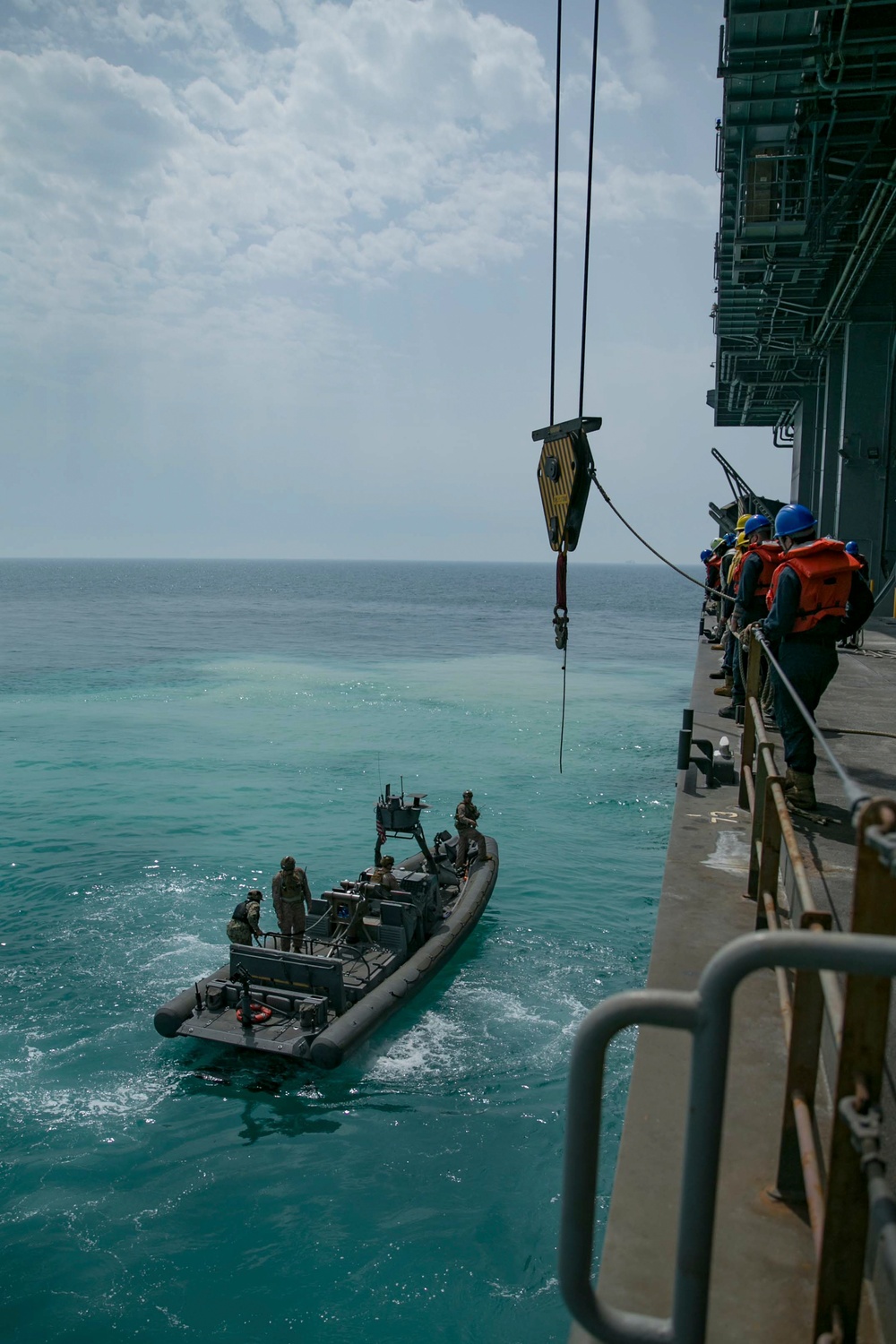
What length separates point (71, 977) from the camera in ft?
50.6

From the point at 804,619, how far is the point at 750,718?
824 millimetres

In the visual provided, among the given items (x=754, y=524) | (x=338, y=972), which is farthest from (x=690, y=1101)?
(x=338, y=972)

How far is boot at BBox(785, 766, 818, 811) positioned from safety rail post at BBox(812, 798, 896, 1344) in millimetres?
5031

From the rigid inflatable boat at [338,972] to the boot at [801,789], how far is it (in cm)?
688

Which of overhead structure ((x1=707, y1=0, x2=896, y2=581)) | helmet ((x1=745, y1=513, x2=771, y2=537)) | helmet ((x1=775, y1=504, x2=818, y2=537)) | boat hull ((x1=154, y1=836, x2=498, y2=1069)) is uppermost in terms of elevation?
overhead structure ((x1=707, y1=0, x2=896, y2=581))

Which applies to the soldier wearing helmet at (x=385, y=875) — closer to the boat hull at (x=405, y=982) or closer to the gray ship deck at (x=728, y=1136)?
the boat hull at (x=405, y=982)

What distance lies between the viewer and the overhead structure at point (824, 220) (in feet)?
57.5

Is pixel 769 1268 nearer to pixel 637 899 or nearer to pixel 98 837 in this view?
pixel 637 899

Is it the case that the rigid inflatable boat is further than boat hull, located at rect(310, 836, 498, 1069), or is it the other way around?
the rigid inflatable boat

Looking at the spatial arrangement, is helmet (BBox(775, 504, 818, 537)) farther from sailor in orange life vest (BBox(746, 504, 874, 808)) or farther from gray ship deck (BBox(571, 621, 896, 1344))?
gray ship deck (BBox(571, 621, 896, 1344))

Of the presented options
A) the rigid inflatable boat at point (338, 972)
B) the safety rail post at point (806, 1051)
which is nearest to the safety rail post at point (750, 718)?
the safety rail post at point (806, 1051)

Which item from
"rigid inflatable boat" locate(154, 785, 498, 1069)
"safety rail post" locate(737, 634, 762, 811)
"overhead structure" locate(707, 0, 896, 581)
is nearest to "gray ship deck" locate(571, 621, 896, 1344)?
"safety rail post" locate(737, 634, 762, 811)

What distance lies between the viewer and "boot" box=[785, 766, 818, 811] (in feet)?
23.2

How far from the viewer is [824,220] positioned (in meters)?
22.5
